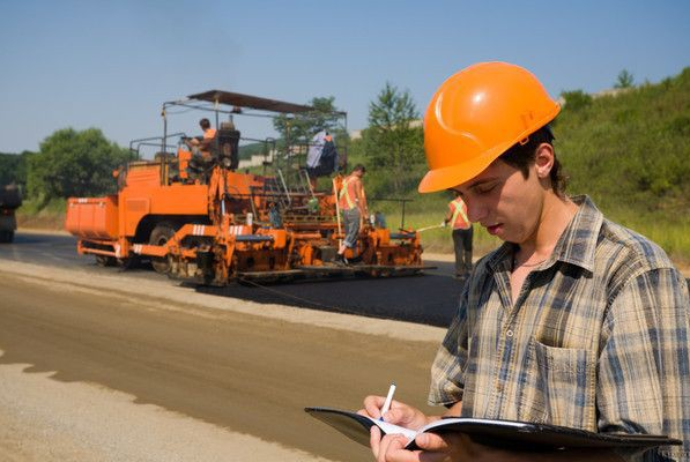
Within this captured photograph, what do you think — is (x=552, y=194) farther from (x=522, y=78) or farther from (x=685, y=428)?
(x=685, y=428)

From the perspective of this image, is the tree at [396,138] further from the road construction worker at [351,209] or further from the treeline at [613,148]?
the road construction worker at [351,209]

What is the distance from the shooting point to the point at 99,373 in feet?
19.1

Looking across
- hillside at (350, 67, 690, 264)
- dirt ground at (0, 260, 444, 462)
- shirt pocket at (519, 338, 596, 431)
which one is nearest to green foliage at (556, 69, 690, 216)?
hillside at (350, 67, 690, 264)

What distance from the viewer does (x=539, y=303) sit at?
158cm

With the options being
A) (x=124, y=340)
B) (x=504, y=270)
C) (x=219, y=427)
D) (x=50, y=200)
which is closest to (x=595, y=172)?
(x=124, y=340)

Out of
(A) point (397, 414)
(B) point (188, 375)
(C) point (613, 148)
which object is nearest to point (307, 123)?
(B) point (188, 375)

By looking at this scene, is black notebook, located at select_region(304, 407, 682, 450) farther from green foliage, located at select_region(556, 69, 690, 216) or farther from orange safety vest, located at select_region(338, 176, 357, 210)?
green foliage, located at select_region(556, 69, 690, 216)

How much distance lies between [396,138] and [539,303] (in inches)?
1225

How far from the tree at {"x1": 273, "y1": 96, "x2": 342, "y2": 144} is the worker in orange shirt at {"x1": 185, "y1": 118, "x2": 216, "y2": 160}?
4.09 feet

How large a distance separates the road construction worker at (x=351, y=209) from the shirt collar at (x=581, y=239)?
403 inches

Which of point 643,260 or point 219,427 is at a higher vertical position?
point 643,260

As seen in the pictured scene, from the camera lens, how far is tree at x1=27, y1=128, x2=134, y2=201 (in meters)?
48.4

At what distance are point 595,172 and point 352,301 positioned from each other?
18152 mm

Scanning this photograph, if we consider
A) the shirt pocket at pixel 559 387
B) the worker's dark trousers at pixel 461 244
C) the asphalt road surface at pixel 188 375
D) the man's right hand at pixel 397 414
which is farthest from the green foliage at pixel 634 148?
the shirt pocket at pixel 559 387
